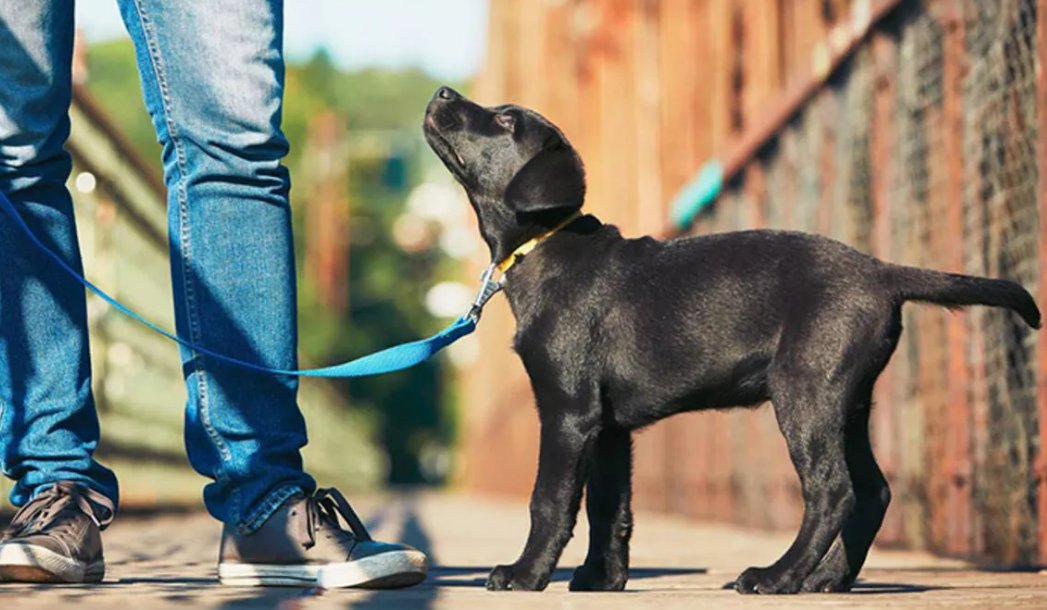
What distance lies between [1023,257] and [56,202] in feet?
8.57

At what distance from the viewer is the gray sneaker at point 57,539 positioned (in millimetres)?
3229

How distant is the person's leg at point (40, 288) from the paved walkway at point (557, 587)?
0.28 metres

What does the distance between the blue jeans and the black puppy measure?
0.45m

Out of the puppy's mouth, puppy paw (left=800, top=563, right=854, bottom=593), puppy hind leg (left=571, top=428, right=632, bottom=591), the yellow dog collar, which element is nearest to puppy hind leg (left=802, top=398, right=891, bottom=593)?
puppy paw (left=800, top=563, right=854, bottom=593)

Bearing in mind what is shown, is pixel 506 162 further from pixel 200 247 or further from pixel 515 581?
pixel 515 581

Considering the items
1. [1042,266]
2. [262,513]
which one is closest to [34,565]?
[262,513]

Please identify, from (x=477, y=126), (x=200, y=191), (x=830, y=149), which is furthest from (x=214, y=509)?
(x=830, y=149)

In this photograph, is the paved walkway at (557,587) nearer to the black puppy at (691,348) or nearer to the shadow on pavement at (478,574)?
the shadow on pavement at (478,574)

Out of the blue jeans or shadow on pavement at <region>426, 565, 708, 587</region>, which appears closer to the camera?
the blue jeans

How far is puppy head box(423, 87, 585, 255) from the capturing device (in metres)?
3.39

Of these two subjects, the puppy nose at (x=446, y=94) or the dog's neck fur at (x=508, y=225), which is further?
the puppy nose at (x=446, y=94)

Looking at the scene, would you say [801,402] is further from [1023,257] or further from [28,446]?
[1023,257]

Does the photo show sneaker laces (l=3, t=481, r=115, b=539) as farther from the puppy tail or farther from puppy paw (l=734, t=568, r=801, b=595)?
the puppy tail

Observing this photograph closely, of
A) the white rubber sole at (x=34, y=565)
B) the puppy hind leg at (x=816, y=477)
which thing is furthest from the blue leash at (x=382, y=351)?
the puppy hind leg at (x=816, y=477)
